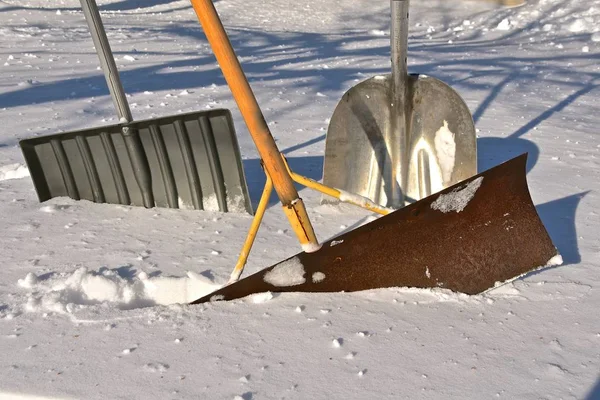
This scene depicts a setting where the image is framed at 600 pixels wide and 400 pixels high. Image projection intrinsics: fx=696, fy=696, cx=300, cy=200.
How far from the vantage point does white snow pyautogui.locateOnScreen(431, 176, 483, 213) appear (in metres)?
2.09

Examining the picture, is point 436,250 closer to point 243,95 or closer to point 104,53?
point 243,95

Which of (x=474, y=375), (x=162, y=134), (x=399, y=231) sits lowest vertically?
(x=474, y=375)

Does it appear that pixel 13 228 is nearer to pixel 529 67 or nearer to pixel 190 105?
pixel 190 105

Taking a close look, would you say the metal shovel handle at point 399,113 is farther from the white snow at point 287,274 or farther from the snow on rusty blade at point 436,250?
the white snow at point 287,274

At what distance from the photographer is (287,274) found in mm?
2055

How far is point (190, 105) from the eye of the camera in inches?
175

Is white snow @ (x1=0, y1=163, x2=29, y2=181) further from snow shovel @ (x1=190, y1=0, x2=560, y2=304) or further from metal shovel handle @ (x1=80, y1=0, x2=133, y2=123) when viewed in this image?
snow shovel @ (x1=190, y1=0, x2=560, y2=304)

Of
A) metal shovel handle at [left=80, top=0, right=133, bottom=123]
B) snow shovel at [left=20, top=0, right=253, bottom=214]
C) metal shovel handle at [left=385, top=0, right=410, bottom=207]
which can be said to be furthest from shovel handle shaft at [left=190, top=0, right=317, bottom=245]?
metal shovel handle at [left=80, top=0, right=133, bottom=123]

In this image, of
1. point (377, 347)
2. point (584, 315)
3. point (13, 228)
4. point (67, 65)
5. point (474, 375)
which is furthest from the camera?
point (67, 65)

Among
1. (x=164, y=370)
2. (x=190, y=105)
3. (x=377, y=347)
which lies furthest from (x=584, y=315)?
(x=190, y=105)

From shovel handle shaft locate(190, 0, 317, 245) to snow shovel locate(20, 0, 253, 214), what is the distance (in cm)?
58

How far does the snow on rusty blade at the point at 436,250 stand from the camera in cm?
205

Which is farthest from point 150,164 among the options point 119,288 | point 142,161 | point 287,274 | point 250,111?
point 287,274

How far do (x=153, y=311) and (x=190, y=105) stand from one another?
8.62ft
